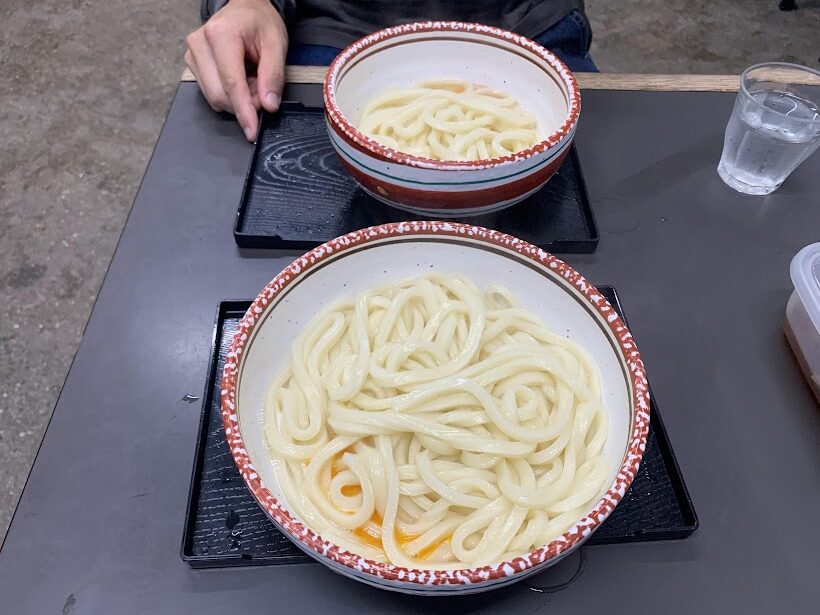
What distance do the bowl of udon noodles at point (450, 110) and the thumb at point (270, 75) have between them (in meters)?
0.20

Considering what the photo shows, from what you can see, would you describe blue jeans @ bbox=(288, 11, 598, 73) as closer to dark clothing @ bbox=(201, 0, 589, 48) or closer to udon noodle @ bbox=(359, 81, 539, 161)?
dark clothing @ bbox=(201, 0, 589, 48)

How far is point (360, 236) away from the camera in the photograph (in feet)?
3.03

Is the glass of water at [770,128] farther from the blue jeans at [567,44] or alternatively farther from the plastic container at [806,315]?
the blue jeans at [567,44]

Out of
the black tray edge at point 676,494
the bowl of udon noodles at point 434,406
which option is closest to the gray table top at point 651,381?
the black tray edge at point 676,494

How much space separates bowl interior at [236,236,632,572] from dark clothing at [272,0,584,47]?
0.95 m

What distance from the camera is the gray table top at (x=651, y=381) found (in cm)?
82

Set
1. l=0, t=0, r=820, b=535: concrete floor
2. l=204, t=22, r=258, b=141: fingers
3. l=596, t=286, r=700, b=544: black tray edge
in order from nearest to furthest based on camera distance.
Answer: l=596, t=286, r=700, b=544: black tray edge < l=204, t=22, r=258, b=141: fingers < l=0, t=0, r=820, b=535: concrete floor

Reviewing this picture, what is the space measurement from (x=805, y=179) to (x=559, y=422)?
0.91 m

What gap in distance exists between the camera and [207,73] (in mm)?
1381

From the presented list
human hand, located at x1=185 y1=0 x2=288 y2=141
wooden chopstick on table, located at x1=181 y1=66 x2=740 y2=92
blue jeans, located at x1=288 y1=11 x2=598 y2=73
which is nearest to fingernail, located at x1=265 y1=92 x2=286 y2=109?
human hand, located at x1=185 y1=0 x2=288 y2=141

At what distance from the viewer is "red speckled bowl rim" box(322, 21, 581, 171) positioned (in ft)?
3.37

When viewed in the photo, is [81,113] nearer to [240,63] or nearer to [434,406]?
[240,63]

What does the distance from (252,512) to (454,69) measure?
0.96m

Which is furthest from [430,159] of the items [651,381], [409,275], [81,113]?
[81,113]
